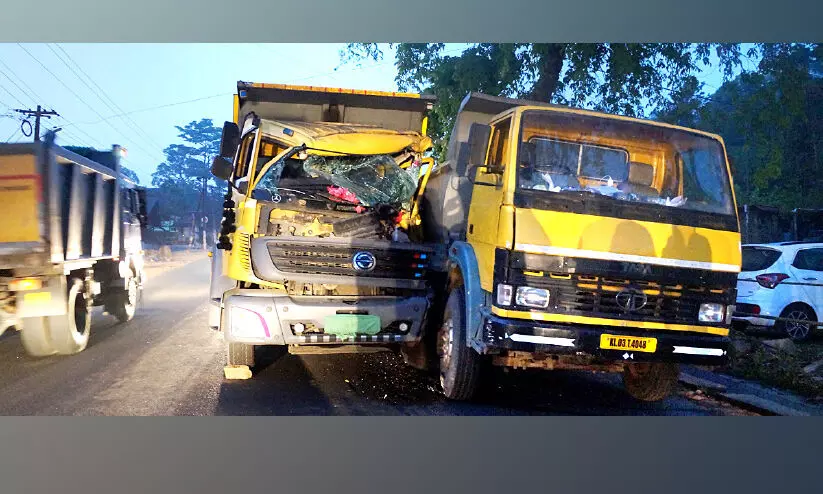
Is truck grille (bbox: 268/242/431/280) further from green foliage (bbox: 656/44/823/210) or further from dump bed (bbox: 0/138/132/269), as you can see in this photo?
green foliage (bbox: 656/44/823/210)

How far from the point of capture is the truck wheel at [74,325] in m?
6.48

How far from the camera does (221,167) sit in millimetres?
5934

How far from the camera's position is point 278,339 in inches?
205

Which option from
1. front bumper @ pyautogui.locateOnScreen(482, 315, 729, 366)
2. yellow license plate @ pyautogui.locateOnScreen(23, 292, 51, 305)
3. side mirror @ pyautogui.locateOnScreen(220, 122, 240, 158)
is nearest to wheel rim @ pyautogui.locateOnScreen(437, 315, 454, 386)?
front bumper @ pyautogui.locateOnScreen(482, 315, 729, 366)

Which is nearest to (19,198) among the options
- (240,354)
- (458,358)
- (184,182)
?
(240,354)

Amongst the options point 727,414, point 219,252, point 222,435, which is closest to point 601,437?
point 727,414

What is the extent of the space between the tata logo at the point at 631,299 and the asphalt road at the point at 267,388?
1373 millimetres

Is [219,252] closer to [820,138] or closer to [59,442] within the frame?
[59,442]

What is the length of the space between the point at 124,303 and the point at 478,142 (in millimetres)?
6168

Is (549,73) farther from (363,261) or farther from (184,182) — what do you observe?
(184,182)

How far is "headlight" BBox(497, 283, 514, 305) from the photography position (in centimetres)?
439

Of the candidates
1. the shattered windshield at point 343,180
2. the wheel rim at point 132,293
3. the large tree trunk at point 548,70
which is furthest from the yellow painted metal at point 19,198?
the large tree trunk at point 548,70

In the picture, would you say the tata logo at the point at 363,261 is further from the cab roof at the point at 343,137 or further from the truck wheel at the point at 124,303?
the truck wheel at the point at 124,303

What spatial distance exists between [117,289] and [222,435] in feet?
15.4
